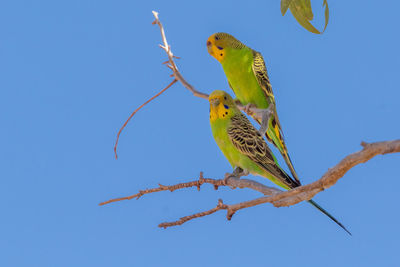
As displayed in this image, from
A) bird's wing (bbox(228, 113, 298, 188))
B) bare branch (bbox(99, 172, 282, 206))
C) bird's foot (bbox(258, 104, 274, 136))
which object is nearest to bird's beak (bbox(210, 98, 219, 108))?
bird's wing (bbox(228, 113, 298, 188))

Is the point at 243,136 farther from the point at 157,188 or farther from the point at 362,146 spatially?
the point at 362,146

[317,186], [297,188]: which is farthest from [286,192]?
[317,186]

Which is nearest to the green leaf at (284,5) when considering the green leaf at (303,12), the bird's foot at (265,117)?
the green leaf at (303,12)

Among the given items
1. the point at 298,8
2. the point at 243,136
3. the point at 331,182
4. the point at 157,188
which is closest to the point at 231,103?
the point at 243,136

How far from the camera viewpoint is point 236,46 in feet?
16.7

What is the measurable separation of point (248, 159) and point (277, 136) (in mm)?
984

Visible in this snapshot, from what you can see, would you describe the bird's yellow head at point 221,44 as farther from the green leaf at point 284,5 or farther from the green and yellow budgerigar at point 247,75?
the green leaf at point 284,5

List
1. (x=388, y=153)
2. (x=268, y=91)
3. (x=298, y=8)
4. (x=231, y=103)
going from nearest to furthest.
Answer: (x=388, y=153)
(x=298, y=8)
(x=231, y=103)
(x=268, y=91)

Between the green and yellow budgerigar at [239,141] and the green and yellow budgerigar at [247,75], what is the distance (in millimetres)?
669

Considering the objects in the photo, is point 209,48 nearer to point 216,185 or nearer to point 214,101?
point 214,101

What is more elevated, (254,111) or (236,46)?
(236,46)

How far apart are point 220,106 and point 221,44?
947 millimetres

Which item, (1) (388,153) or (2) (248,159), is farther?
(2) (248,159)

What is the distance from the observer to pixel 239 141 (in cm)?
422
